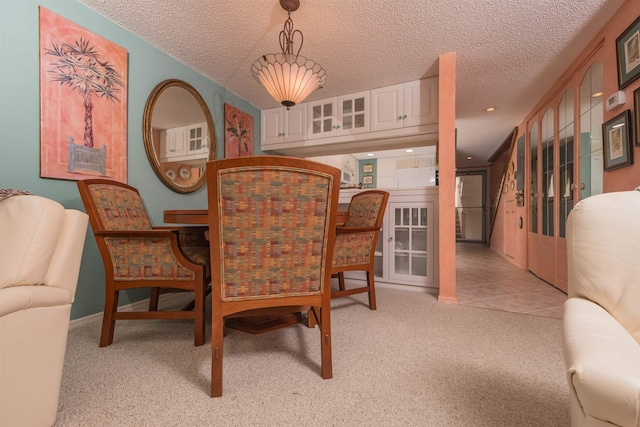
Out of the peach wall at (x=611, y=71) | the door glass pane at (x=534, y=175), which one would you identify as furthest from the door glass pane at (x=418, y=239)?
the door glass pane at (x=534, y=175)

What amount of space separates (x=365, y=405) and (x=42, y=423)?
3.48 ft

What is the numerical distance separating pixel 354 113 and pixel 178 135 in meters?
2.00

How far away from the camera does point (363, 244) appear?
2.08m

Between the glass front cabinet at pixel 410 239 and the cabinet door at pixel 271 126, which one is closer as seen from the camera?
the glass front cabinet at pixel 410 239

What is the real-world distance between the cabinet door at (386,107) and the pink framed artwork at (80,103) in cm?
246

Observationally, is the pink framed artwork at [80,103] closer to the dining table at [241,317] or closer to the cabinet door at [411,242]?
the dining table at [241,317]

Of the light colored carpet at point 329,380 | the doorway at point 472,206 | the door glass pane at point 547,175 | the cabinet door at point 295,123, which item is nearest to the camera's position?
the light colored carpet at point 329,380

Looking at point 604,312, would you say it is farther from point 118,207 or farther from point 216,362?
point 118,207

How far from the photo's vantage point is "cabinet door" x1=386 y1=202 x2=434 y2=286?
2793 mm

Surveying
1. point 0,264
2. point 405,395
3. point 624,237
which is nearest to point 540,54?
point 624,237

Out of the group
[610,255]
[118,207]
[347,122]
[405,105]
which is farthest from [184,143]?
[610,255]

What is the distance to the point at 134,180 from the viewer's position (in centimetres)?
228

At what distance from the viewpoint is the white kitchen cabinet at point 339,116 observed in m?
3.24

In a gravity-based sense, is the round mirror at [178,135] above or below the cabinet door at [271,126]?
below
